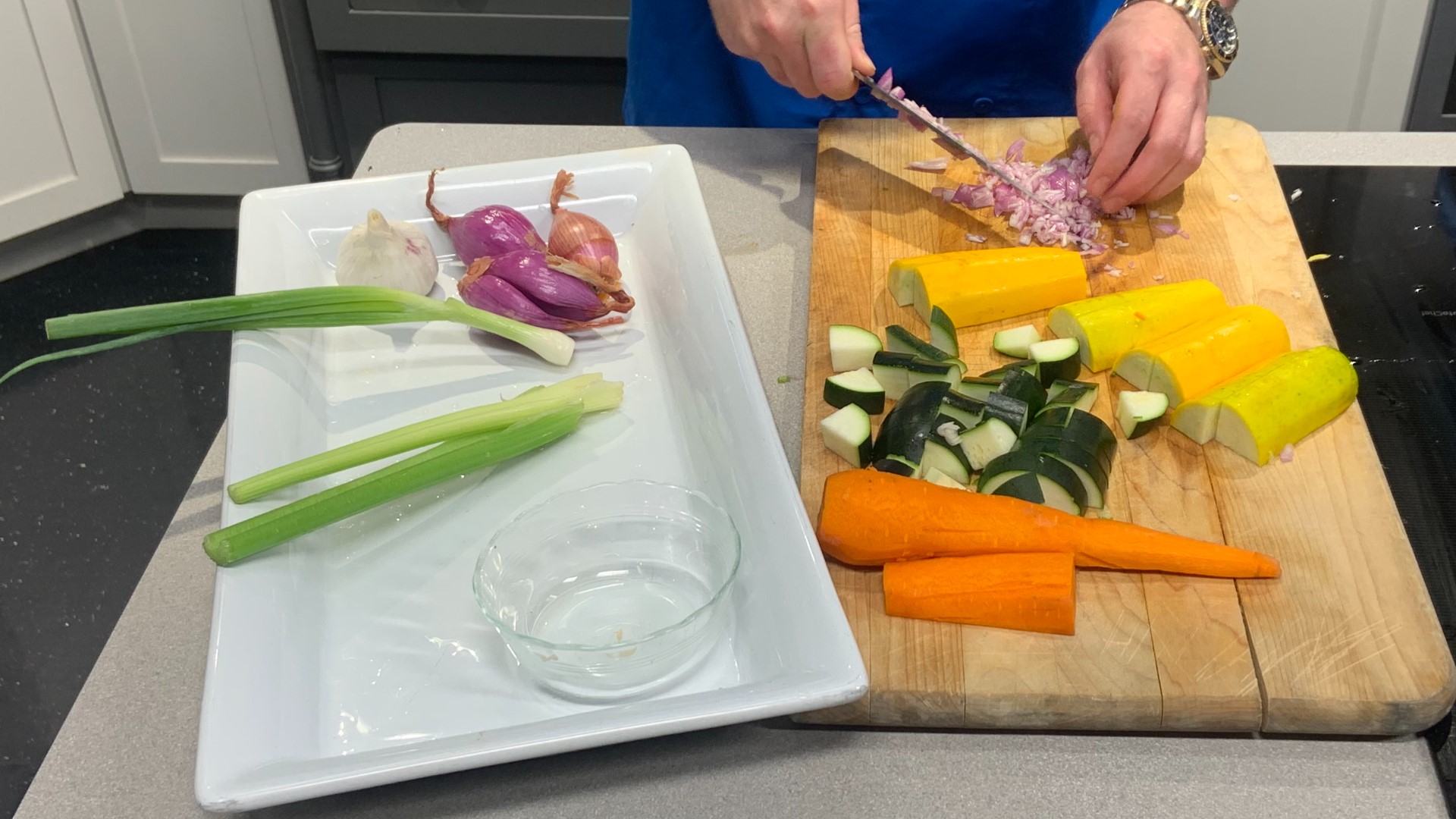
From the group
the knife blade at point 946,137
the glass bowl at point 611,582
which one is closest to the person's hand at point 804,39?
the knife blade at point 946,137

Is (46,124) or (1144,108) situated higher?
(1144,108)

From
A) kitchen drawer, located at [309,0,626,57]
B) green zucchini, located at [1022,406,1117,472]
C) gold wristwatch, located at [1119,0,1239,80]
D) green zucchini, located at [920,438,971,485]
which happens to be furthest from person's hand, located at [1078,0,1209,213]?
kitchen drawer, located at [309,0,626,57]

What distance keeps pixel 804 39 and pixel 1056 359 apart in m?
0.60

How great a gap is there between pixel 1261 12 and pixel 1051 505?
2.40 metres

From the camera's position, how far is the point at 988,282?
1.53 m

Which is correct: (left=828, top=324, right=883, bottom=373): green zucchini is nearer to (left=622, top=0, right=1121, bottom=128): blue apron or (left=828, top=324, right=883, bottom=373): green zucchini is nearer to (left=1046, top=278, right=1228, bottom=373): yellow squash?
(left=1046, top=278, right=1228, bottom=373): yellow squash

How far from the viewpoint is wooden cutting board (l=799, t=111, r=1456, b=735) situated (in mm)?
1033

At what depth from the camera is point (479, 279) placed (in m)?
1.52

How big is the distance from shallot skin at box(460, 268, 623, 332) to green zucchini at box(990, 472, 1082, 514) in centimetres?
60

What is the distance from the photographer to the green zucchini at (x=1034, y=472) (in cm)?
122

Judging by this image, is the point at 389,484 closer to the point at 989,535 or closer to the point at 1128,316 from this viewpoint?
the point at 989,535

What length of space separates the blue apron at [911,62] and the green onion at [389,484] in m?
0.93

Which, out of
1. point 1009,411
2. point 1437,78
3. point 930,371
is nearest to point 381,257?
point 930,371

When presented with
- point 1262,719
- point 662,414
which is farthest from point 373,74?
point 1262,719
